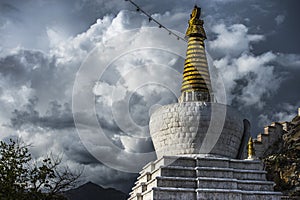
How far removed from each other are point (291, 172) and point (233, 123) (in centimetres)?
2291

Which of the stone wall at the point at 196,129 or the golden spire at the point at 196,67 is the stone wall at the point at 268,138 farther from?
the stone wall at the point at 196,129

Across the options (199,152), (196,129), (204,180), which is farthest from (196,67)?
(204,180)

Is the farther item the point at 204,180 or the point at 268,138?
the point at 268,138

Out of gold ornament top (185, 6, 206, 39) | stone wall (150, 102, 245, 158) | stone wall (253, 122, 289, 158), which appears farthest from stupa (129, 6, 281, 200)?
stone wall (253, 122, 289, 158)

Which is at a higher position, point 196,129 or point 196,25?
point 196,25

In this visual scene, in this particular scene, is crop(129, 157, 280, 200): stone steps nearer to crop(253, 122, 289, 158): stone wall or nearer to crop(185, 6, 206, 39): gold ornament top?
crop(185, 6, 206, 39): gold ornament top

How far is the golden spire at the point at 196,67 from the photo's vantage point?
79.0 ft

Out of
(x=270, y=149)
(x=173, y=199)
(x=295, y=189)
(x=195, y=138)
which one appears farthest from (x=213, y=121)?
Answer: (x=270, y=149)

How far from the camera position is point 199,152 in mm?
22109

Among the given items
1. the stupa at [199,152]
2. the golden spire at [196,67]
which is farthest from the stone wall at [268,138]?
the golden spire at [196,67]

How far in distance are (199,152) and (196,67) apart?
546 cm

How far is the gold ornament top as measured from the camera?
25719 millimetres

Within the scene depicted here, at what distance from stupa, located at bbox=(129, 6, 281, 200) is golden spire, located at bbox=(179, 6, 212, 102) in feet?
0.19

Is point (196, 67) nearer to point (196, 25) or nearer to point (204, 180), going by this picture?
point (196, 25)
